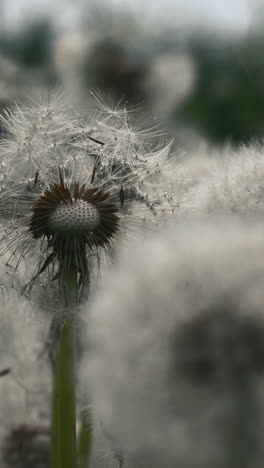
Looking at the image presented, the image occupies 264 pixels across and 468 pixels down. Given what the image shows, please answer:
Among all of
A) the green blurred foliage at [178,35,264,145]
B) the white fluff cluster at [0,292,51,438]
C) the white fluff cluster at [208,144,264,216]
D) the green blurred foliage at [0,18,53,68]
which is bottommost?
the white fluff cluster at [0,292,51,438]

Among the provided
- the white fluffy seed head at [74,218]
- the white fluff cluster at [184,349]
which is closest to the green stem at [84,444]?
the white fluff cluster at [184,349]

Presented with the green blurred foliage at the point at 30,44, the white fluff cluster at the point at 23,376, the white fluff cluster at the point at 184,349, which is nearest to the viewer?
the white fluff cluster at the point at 184,349

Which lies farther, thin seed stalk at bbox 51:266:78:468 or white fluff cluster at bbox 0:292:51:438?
white fluff cluster at bbox 0:292:51:438

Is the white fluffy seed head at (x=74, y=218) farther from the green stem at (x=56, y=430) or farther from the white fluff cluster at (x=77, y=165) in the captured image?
the green stem at (x=56, y=430)

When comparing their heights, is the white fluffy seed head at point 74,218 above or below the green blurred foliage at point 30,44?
below

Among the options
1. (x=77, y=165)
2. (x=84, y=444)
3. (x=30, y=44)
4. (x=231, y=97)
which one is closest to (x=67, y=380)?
(x=84, y=444)

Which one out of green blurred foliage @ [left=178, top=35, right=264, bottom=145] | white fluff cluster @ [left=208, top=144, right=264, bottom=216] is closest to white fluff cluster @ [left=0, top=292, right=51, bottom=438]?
white fluff cluster @ [left=208, top=144, right=264, bottom=216]

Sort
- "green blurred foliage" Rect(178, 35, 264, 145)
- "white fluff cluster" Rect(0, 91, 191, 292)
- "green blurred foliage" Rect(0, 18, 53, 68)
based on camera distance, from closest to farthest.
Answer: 1. "white fluff cluster" Rect(0, 91, 191, 292)
2. "green blurred foliage" Rect(178, 35, 264, 145)
3. "green blurred foliage" Rect(0, 18, 53, 68)

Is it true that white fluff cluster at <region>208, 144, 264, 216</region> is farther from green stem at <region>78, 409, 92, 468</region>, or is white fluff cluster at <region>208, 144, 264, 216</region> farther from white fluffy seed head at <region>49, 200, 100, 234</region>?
green stem at <region>78, 409, 92, 468</region>
